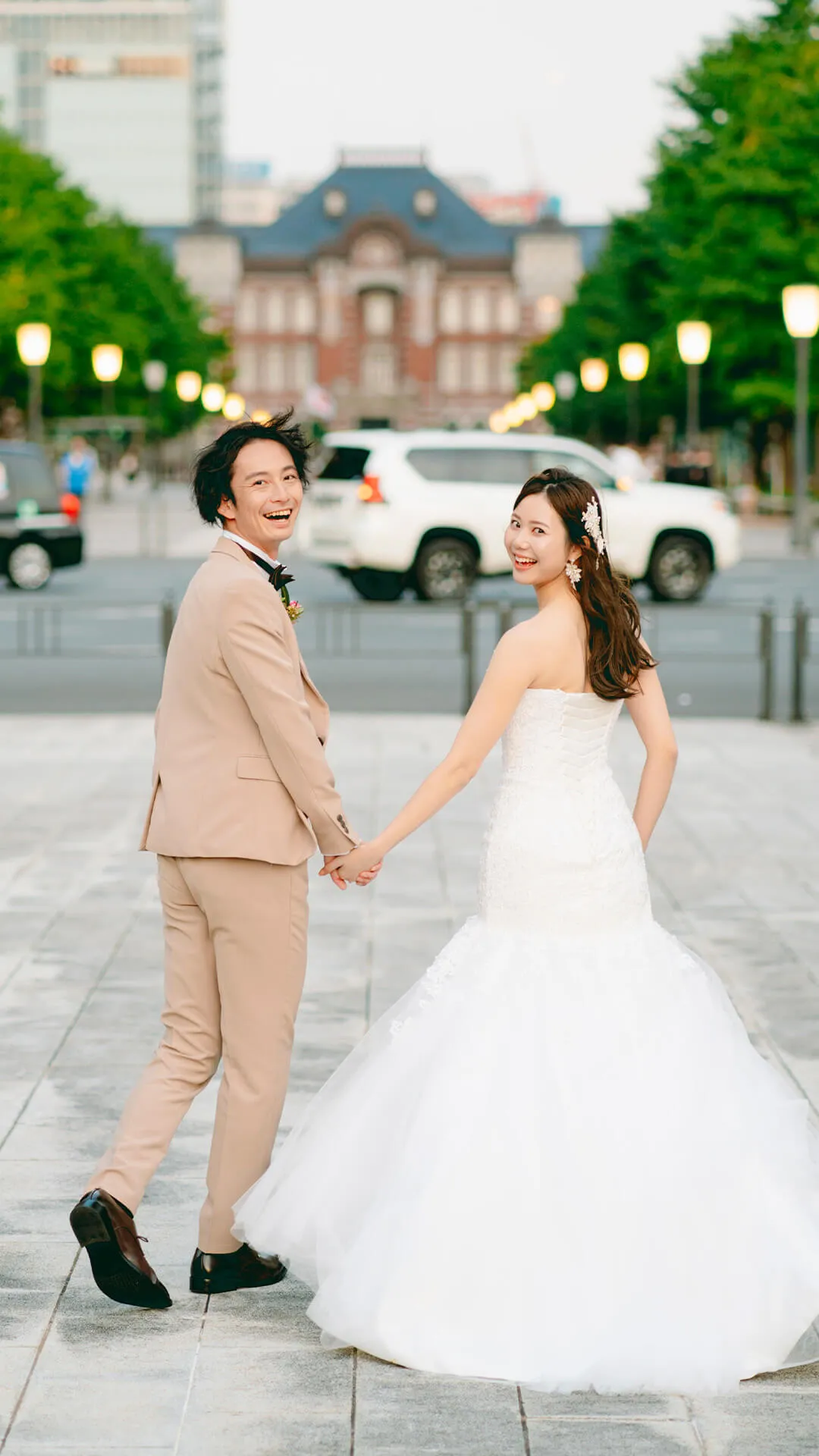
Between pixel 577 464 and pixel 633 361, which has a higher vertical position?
pixel 633 361

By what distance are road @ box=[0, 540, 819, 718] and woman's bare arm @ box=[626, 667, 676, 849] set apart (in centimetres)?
810

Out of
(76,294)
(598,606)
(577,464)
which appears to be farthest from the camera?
(76,294)

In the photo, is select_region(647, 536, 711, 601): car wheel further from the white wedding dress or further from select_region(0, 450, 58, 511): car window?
the white wedding dress

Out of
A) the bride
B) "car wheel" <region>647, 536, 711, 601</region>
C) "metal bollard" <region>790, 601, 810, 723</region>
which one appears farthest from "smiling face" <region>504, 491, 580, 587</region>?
"car wheel" <region>647, 536, 711, 601</region>

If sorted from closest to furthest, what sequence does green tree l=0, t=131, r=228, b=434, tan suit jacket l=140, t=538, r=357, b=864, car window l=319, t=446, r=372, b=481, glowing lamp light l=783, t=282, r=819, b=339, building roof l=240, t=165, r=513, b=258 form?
1. tan suit jacket l=140, t=538, r=357, b=864
2. car window l=319, t=446, r=372, b=481
3. glowing lamp light l=783, t=282, r=819, b=339
4. green tree l=0, t=131, r=228, b=434
5. building roof l=240, t=165, r=513, b=258

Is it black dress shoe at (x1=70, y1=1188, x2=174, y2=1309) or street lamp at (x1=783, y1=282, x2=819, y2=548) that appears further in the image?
street lamp at (x1=783, y1=282, x2=819, y2=548)

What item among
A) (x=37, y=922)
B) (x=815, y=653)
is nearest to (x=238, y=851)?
(x=37, y=922)

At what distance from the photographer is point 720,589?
1037 inches

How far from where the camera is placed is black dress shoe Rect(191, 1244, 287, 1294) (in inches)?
167

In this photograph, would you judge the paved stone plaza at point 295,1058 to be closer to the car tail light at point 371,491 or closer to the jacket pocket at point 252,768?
the jacket pocket at point 252,768

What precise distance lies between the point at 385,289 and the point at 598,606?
159m

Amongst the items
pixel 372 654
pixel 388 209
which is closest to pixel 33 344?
pixel 372 654

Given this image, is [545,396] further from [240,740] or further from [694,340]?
[240,740]

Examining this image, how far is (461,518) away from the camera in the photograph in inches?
934
